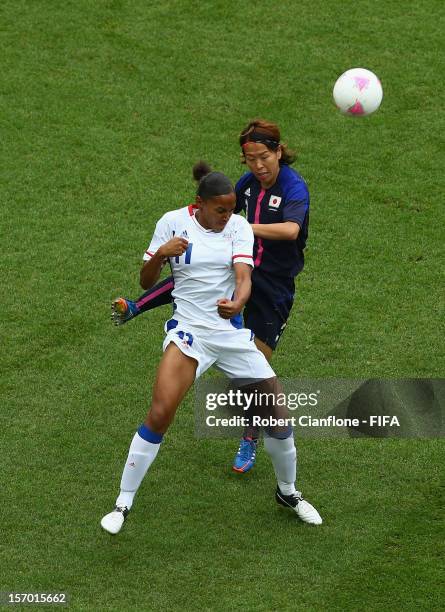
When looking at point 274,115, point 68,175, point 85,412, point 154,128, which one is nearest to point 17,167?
point 68,175

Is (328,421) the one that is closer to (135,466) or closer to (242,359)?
(242,359)

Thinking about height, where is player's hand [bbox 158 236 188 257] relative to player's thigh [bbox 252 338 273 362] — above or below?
above

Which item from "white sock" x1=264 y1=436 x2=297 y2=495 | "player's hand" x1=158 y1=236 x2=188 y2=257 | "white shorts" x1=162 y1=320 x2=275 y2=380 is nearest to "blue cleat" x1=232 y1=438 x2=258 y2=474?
"white sock" x1=264 y1=436 x2=297 y2=495

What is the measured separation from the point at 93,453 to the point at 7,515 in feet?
3.16

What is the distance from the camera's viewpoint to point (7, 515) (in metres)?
8.23

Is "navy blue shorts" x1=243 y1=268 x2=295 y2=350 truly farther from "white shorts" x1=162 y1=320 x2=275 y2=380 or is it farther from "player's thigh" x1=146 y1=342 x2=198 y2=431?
"player's thigh" x1=146 y1=342 x2=198 y2=431

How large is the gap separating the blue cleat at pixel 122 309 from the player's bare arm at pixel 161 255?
1.03ft

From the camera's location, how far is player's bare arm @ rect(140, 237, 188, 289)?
302 inches

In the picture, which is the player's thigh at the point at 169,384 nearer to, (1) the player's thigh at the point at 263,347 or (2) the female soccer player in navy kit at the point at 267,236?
(2) the female soccer player in navy kit at the point at 267,236

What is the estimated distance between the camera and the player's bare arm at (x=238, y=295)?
7629 mm

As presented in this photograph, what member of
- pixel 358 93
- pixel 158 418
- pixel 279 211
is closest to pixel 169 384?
pixel 158 418

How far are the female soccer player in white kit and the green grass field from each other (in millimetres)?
658

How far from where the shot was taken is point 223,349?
7.93 metres

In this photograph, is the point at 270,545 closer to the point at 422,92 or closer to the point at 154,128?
the point at 154,128
